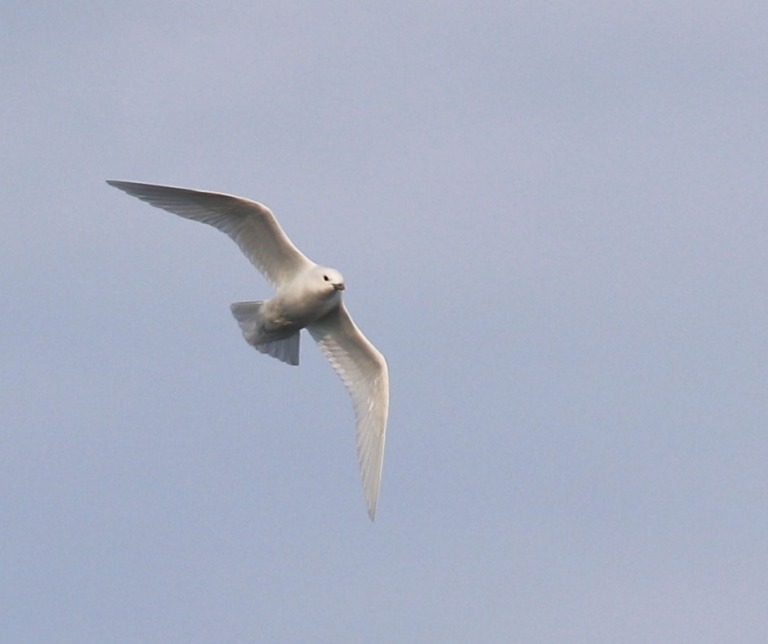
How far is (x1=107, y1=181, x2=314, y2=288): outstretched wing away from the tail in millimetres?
482

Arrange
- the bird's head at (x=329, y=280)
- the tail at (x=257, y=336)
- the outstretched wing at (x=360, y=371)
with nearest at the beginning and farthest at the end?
the bird's head at (x=329, y=280)
the tail at (x=257, y=336)
the outstretched wing at (x=360, y=371)

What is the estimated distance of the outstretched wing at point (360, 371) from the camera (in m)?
28.0

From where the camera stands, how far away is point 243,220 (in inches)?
1063

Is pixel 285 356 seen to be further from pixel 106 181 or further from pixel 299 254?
pixel 106 181

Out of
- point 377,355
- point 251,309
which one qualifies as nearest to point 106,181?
point 251,309

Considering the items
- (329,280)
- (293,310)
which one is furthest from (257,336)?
(329,280)

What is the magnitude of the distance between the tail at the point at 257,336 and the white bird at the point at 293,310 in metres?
0.01

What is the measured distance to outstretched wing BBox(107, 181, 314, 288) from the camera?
1044 inches

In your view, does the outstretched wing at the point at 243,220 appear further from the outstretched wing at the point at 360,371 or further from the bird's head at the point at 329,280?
the outstretched wing at the point at 360,371

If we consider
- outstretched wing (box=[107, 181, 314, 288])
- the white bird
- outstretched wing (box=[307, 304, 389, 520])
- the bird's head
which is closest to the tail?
the white bird

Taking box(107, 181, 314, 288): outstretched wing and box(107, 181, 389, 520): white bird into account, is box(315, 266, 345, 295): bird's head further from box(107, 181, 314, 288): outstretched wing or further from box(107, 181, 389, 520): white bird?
box(107, 181, 314, 288): outstretched wing

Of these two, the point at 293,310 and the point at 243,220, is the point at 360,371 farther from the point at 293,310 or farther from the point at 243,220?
the point at 243,220

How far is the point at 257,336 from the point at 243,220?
5.11ft

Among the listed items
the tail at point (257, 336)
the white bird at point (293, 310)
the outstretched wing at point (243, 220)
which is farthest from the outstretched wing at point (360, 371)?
the outstretched wing at point (243, 220)
